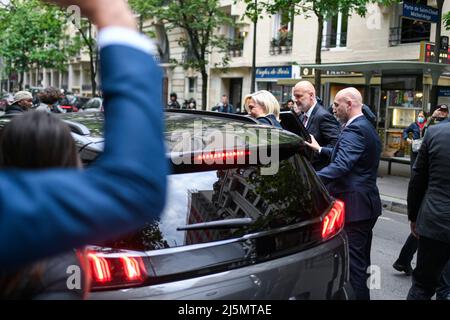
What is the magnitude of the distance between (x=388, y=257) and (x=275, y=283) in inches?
171

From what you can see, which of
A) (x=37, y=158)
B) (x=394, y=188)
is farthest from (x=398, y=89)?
(x=37, y=158)

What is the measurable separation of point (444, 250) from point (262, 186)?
182 centimetres

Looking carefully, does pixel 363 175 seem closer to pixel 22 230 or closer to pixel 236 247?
pixel 236 247

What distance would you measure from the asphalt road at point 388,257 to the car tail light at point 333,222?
1697mm

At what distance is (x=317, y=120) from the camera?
5.11m

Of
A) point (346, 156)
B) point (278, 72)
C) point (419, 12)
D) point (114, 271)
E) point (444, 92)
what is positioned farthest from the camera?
point (278, 72)

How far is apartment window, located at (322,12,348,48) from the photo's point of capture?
20328mm

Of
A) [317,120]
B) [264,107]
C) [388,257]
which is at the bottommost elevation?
[388,257]

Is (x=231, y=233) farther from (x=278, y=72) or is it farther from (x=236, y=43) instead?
(x=236, y=43)

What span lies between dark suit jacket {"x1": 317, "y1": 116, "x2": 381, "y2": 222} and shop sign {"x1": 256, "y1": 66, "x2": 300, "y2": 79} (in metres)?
17.8

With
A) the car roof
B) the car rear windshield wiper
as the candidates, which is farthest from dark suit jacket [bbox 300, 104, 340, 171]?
the car rear windshield wiper

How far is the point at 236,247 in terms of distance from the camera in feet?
7.54

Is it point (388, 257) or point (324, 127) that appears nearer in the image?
point (324, 127)
